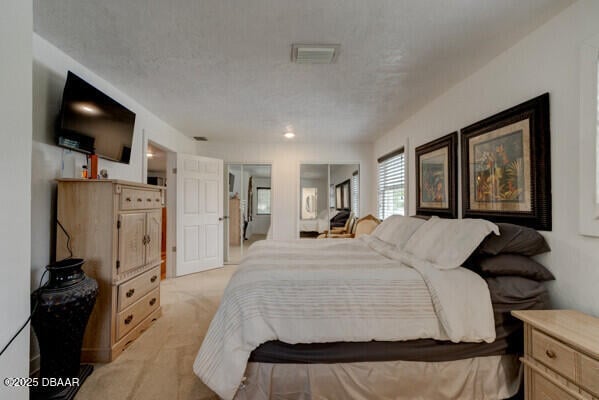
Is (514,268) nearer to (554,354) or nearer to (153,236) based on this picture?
(554,354)

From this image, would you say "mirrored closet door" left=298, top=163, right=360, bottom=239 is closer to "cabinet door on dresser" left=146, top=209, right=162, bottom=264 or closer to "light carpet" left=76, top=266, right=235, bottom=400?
"light carpet" left=76, top=266, right=235, bottom=400

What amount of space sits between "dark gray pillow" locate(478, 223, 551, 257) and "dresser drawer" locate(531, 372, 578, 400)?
0.65 m

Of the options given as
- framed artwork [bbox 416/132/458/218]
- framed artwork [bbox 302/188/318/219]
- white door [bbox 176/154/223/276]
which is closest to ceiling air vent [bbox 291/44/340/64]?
framed artwork [bbox 416/132/458/218]

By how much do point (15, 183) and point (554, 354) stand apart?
2728 mm

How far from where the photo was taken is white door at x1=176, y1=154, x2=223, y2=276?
4102 mm

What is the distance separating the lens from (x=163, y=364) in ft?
6.23

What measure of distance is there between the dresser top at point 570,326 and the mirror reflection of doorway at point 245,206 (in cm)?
415

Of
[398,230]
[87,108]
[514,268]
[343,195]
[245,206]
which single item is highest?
[87,108]

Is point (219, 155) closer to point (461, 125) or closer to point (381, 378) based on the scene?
point (461, 125)

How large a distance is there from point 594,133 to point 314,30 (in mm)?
1723

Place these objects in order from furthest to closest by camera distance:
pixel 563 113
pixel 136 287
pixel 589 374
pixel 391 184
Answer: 1. pixel 391 184
2. pixel 136 287
3. pixel 563 113
4. pixel 589 374

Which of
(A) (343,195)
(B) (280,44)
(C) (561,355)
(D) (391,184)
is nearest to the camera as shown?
(C) (561,355)

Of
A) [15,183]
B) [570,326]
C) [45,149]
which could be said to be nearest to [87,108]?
[45,149]

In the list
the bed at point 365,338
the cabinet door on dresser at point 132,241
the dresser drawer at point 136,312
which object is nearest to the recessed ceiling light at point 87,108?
the cabinet door on dresser at point 132,241
